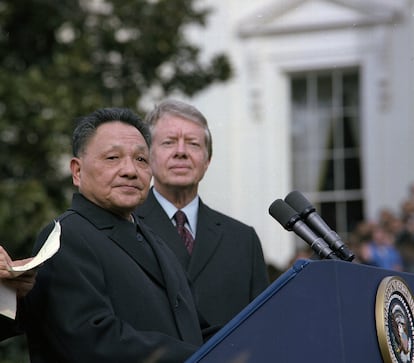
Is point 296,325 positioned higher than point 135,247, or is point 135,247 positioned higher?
point 135,247

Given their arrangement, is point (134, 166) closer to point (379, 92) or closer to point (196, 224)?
point (196, 224)

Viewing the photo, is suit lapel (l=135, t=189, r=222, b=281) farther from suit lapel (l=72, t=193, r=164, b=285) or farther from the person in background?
the person in background

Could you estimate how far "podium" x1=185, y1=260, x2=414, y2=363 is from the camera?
124 inches

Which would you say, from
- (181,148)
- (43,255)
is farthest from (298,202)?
(181,148)

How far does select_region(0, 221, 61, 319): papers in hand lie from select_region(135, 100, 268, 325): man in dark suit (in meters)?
1.48

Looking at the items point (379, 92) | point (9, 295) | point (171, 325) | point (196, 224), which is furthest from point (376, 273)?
point (379, 92)

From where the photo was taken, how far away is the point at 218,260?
4738 millimetres

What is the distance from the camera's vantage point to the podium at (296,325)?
→ 124 inches

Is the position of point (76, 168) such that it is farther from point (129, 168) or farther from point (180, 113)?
point (180, 113)

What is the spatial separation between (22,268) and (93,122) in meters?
0.71

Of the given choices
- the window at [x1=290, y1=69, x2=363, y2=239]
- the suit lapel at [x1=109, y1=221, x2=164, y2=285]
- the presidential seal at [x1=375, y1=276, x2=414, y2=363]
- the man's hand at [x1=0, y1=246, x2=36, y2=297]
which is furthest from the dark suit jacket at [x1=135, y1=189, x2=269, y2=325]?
the window at [x1=290, y1=69, x2=363, y2=239]

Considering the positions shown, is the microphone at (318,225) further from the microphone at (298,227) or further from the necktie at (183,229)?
the necktie at (183,229)

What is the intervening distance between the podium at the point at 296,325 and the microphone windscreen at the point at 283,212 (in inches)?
19.2

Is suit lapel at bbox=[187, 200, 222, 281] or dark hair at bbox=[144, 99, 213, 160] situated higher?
dark hair at bbox=[144, 99, 213, 160]
